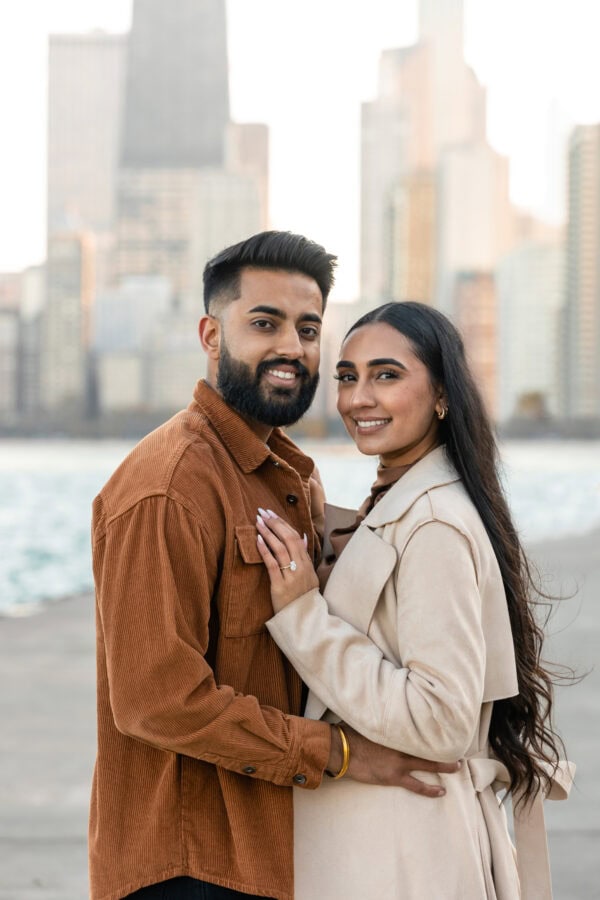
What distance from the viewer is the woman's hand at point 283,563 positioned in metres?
2.02

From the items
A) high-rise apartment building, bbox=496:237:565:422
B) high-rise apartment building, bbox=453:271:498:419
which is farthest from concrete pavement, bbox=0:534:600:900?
high-rise apartment building, bbox=496:237:565:422

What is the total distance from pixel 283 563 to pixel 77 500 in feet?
217

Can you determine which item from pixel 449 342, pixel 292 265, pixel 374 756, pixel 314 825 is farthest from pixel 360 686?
pixel 292 265

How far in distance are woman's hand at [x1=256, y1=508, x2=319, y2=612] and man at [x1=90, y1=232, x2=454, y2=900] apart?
0.09ft

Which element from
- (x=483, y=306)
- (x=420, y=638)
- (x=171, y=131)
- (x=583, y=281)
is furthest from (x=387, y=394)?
(x=171, y=131)

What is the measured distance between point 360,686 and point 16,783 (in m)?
3.82

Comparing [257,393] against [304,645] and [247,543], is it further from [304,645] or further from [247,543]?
[304,645]

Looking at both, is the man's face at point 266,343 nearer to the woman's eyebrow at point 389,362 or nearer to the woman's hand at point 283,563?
the woman's eyebrow at point 389,362

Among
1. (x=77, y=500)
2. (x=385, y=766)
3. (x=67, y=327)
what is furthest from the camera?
(x=67, y=327)

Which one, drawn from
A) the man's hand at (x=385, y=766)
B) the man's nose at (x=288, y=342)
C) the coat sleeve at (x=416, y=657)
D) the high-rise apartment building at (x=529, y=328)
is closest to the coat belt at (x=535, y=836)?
the man's hand at (x=385, y=766)

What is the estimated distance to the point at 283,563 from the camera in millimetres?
2029

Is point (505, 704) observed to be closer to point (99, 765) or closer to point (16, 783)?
point (99, 765)

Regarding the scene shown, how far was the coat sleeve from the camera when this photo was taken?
1909 millimetres

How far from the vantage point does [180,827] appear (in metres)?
1.99
